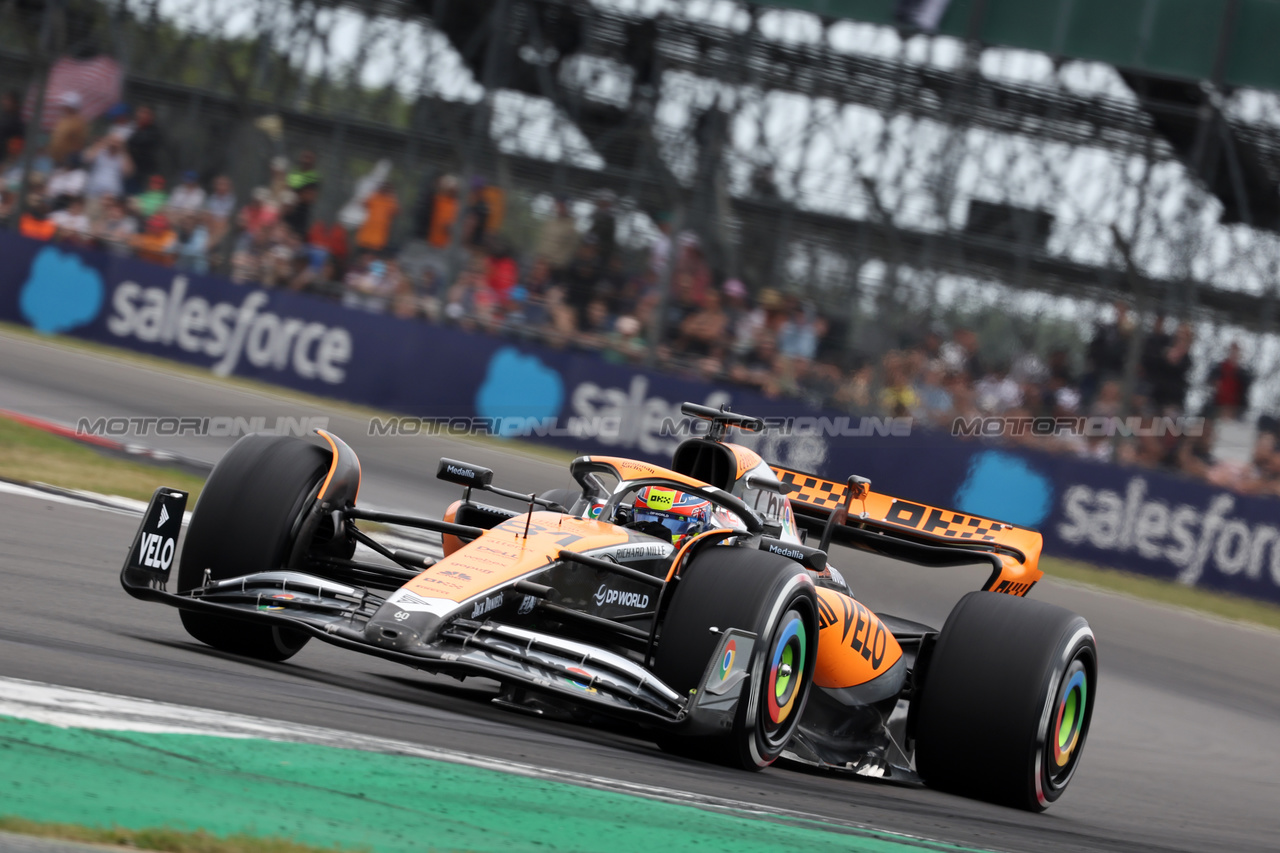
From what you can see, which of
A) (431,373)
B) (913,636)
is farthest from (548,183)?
(913,636)

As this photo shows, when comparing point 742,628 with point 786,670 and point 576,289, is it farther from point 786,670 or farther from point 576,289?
point 576,289

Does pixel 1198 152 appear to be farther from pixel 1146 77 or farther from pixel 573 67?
pixel 573 67

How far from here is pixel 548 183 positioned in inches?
731

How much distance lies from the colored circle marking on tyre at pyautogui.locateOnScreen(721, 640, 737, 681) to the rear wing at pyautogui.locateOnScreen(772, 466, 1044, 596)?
2.05 metres

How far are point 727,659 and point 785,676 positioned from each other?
51cm

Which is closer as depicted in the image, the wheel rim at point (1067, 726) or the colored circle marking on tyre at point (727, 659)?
the colored circle marking on tyre at point (727, 659)

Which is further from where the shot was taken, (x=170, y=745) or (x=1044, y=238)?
(x=1044, y=238)

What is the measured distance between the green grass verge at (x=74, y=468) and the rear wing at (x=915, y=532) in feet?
15.6

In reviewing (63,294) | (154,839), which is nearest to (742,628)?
(154,839)

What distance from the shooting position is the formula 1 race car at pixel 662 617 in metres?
5.17

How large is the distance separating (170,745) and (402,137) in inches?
632

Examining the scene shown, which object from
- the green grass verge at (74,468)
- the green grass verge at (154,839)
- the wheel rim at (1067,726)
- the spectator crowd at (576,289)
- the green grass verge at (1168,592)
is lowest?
the green grass verge at (74,468)

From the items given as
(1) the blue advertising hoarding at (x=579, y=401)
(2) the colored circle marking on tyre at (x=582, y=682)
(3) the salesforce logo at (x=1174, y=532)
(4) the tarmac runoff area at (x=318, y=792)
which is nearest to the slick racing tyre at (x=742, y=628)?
(2) the colored circle marking on tyre at (x=582, y=682)

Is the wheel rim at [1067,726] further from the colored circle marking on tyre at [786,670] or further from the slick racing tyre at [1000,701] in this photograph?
the colored circle marking on tyre at [786,670]
